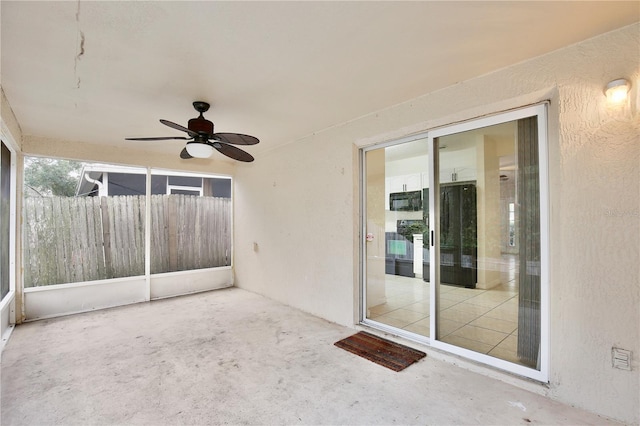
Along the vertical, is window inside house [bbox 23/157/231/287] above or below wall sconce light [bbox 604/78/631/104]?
below

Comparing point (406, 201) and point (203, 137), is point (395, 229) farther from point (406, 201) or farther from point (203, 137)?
point (203, 137)

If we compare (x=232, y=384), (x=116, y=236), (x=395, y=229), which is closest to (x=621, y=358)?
(x=395, y=229)

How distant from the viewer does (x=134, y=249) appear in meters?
4.86

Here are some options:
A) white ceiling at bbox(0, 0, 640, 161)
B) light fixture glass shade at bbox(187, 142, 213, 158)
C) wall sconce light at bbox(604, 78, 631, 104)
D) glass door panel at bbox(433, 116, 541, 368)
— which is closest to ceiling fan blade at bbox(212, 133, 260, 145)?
light fixture glass shade at bbox(187, 142, 213, 158)

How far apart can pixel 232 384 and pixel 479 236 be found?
8.18 ft

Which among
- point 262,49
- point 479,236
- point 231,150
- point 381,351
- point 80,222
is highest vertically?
point 262,49

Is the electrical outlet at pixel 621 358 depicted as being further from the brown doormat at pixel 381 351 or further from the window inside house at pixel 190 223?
the window inside house at pixel 190 223

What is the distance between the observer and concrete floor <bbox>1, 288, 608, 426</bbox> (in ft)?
6.43

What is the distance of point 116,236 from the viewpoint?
473 centimetres

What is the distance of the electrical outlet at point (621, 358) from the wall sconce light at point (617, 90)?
5.27ft

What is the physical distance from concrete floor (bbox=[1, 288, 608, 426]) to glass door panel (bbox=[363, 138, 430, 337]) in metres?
0.76

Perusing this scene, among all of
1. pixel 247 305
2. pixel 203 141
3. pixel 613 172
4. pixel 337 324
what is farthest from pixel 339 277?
pixel 613 172

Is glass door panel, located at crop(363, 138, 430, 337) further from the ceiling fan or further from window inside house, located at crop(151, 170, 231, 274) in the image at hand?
window inside house, located at crop(151, 170, 231, 274)

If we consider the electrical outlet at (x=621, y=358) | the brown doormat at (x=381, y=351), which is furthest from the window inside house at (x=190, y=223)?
the electrical outlet at (x=621, y=358)
